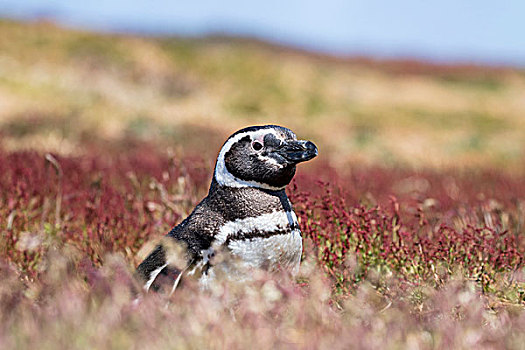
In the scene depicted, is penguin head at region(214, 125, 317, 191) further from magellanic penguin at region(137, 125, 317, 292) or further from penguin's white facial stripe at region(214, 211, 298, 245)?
penguin's white facial stripe at region(214, 211, 298, 245)

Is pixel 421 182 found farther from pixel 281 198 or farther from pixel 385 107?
pixel 385 107

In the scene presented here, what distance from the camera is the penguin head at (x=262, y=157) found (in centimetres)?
307

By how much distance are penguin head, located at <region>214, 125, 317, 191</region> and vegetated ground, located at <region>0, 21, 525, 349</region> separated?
0.53 m

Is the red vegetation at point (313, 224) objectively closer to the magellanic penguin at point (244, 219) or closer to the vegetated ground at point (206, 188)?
the vegetated ground at point (206, 188)

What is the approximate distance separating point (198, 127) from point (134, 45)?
38.7 ft

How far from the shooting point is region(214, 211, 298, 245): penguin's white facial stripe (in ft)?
9.80

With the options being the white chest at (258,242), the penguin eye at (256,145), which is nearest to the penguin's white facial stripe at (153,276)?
the white chest at (258,242)

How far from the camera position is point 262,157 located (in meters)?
3.10

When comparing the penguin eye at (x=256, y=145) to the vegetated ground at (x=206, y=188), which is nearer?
the vegetated ground at (x=206, y=188)

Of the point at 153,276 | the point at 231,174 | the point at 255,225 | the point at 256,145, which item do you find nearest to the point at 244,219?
the point at 255,225

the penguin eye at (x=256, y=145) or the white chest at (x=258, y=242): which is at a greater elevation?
the penguin eye at (x=256, y=145)

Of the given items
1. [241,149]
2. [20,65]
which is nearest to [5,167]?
[241,149]

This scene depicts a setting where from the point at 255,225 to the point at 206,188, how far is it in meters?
2.99

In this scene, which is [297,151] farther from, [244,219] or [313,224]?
[313,224]
